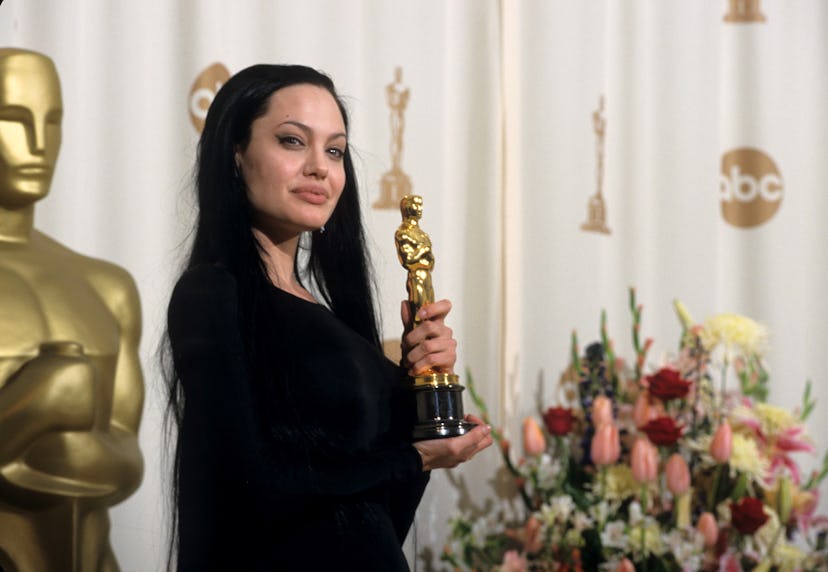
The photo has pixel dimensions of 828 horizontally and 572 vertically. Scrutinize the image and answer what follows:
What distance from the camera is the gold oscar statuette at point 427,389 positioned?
1030 millimetres

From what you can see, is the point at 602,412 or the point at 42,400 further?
the point at 602,412

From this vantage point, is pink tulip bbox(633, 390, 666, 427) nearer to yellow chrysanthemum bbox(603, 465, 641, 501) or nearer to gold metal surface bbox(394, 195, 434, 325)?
yellow chrysanthemum bbox(603, 465, 641, 501)

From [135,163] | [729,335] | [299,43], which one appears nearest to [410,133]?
[299,43]

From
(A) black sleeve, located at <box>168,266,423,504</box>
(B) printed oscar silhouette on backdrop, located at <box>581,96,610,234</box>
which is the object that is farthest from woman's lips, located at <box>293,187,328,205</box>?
(B) printed oscar silhouette on backdrop, located at <box>581,96,610,234</box>

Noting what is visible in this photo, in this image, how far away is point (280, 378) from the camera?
1.02 meters

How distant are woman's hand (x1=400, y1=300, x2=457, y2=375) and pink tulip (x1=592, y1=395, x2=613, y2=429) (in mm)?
747

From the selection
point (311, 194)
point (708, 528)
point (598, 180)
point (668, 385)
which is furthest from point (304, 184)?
point (598, 180)

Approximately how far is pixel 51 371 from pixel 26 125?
0.31m

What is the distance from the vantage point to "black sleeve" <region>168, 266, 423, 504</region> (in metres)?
0.95

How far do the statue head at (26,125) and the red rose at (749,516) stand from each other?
1063 mm

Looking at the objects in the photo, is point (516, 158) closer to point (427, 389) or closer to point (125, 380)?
point (125, 380)

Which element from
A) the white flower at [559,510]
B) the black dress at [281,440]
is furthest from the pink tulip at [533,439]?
the black dress at [281,440]

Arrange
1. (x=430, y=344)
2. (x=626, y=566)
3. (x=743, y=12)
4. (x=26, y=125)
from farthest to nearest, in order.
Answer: (x=743, y=12), (x=626, y=566), (x=26, y=125), (x=430, y=344)

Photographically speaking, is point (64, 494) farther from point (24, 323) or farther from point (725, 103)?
point (725, 103)
